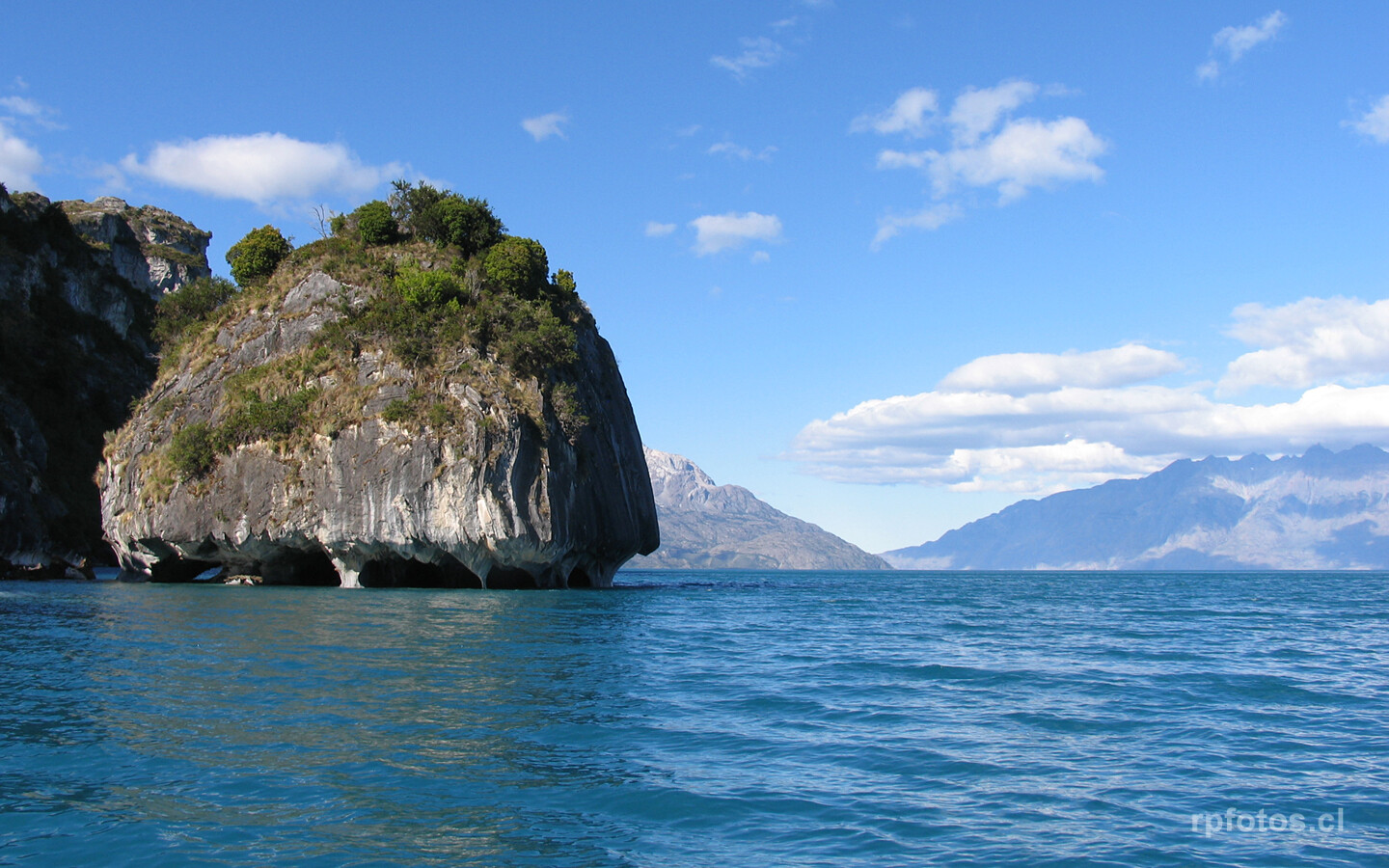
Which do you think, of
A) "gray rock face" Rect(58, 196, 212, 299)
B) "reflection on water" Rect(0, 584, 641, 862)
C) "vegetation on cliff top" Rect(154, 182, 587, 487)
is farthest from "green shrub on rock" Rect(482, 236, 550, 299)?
"gray rock face" Rect(58, 196, 212, 299)

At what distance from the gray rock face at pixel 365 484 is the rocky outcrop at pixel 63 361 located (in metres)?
13.3

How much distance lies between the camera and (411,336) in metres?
52.7

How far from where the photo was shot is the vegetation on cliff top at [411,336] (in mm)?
51219

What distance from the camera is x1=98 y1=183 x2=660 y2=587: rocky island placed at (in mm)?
48281

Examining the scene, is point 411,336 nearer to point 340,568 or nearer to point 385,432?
point 385,432

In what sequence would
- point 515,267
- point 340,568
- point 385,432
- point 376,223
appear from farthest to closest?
point 376,223, point 515,267, point 340,568, point 385,432

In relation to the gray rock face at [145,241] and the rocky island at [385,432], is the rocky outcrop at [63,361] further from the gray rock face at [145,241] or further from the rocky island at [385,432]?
the rocky island at [385,432]

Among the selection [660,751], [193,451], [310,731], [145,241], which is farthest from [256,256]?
[145,241]

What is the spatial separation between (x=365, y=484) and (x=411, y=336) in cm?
937

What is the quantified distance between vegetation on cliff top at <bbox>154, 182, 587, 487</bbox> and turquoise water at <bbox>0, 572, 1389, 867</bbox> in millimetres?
23296

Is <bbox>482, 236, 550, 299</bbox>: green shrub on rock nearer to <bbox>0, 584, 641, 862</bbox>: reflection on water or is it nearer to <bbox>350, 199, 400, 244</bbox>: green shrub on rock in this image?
<bbox>350, 199, 400, 244</bbox>: green shrub on rock

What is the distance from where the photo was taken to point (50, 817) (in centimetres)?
1052

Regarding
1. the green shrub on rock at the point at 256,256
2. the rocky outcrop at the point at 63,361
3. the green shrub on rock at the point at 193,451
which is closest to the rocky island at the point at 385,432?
the green shrub on rock at the point at 193,451

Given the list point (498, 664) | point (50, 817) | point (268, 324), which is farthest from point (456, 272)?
point (50, 817)
